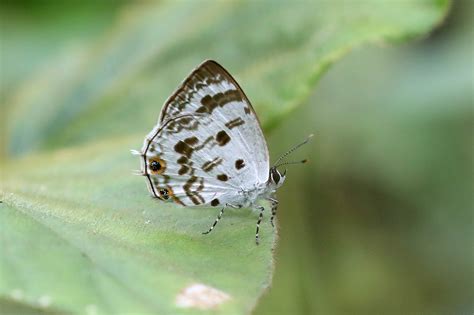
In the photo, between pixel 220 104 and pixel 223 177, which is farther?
pixel 223 177

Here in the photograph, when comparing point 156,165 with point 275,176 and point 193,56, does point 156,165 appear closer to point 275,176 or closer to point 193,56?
point 275,176

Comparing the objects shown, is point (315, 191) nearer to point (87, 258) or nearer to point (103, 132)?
point (103, 132)

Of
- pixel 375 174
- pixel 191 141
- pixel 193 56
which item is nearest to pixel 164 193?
pixel 191 141

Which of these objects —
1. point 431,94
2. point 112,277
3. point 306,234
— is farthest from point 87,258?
point 431,94

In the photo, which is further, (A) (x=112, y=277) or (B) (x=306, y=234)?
(B) (x=306, y=234)

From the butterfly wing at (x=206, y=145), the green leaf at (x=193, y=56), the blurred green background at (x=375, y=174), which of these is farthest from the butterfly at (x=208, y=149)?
the blurred green background at (x=375, y=174)

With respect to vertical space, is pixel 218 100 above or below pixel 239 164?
above
